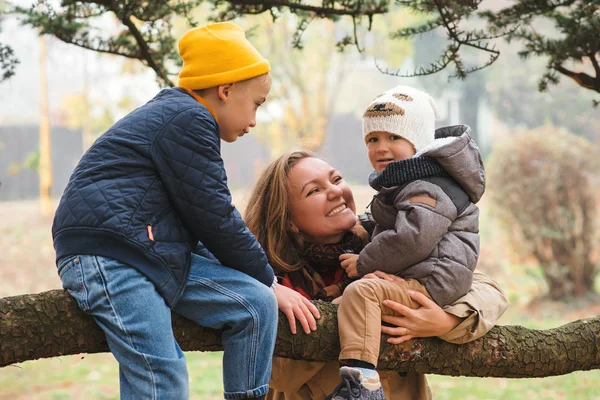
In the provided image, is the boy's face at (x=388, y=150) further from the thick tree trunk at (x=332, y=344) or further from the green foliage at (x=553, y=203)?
the green foliage at (x=553, y=203)

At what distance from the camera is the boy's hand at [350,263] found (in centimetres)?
252

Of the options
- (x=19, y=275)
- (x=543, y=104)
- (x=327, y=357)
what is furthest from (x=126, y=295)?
(x=543, y=104)

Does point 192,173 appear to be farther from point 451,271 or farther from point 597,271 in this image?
point 597,271

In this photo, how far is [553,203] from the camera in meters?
9.01

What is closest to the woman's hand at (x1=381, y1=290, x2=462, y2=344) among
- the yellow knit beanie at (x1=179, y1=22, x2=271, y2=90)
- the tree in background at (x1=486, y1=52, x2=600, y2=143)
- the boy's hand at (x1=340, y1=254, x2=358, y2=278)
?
the boy's hand at (x1=340, y1=254, x2=358, y2=278)

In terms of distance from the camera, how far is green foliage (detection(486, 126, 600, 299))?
9.02m

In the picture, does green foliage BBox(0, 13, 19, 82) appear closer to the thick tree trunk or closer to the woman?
the woman

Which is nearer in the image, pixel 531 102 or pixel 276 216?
pixel 276 216

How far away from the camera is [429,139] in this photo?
269 cm

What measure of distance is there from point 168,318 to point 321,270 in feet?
2.91

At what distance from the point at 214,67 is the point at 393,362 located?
112 cm

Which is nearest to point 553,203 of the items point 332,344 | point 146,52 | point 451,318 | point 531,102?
A: point 146,52

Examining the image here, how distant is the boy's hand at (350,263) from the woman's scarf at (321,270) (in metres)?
0.12

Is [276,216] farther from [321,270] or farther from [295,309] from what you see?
[295,309]
